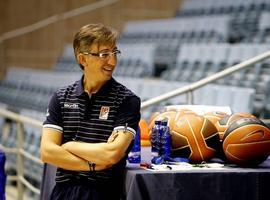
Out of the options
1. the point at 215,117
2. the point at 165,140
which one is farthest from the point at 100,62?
the point at 215,117

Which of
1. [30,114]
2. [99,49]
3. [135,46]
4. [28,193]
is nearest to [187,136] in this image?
[99,49]

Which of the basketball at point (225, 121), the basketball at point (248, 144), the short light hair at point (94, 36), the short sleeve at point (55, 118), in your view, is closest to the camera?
the short light hair at point (94, 36)

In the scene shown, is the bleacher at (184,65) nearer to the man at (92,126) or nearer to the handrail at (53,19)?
the handrail at (53,19)

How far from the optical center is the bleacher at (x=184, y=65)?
4.97 metres

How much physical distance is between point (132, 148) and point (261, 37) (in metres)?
4.27

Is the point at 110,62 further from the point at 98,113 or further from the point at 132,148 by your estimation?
the point at 132,148

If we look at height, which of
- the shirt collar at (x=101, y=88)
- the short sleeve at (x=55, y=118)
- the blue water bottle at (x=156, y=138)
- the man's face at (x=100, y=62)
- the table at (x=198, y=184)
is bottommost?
the table at (x=198, y=184)

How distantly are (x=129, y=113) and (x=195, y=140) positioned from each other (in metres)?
0.42

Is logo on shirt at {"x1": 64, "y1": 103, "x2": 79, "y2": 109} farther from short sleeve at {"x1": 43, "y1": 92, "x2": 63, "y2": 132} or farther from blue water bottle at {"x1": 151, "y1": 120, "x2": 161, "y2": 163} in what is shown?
blue water bottle at {"x1": 151, "y1": 120, "x2": 161, "y2": 163}

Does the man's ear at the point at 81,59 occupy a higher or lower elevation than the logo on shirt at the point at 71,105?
higher

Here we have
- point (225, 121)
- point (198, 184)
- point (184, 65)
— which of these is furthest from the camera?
point (184, 65)

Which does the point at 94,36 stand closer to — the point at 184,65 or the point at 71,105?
the point at 71,105

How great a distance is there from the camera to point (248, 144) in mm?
2094

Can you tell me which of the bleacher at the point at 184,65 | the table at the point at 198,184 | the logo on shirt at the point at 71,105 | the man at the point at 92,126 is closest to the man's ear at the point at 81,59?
the man at the point at 92,126
